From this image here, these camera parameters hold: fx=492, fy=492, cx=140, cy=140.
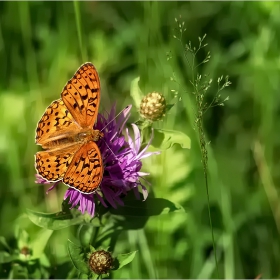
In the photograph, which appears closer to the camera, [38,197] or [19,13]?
[38,197]

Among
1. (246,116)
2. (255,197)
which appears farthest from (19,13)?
(255,197)

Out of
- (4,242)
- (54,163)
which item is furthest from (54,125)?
(4,242)

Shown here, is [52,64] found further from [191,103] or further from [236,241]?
[236,241]

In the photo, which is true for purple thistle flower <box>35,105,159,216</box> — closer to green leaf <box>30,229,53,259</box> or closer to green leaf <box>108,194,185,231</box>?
green leaf <box>108,194,185,231</box>

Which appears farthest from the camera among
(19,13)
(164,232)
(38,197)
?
(19,13)

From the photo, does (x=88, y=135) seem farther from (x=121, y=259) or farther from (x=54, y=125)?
(x=121, y=259)

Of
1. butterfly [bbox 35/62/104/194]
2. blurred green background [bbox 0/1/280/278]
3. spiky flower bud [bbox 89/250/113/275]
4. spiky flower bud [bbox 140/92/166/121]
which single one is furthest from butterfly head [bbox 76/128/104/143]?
blurred green background [bbox 0/1/280/278]
